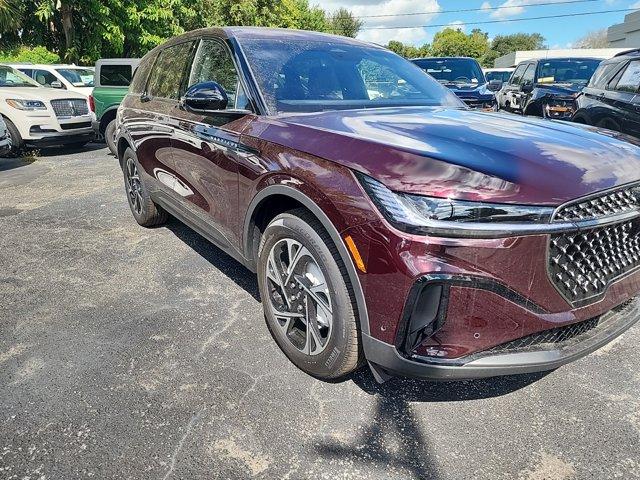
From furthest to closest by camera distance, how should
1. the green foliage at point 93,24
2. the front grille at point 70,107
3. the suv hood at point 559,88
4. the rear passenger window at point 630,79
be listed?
the green foliage at point 93,24
the suv hood at point 559,88
the front grille at point 70,107
the rear passenger window at point 630,79

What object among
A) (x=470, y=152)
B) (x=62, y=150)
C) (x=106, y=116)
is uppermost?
(x=470, y=152)

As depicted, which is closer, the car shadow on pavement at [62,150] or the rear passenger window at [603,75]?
the rear passenger window at [603,75]

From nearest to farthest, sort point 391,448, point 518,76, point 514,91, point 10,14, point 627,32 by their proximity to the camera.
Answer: point 391,448, point 514,91, point 518,76, point 10,14, point 627,32

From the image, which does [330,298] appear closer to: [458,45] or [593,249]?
[593,249]

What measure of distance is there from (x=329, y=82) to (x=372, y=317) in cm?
177

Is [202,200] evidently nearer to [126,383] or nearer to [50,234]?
[126,383]

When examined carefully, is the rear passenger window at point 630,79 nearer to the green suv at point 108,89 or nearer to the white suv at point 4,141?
the green suv at point 108,89

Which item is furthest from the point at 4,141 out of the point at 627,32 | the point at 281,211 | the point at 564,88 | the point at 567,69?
the point at 627,32

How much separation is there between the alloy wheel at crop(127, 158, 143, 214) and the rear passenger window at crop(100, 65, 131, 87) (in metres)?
5.67

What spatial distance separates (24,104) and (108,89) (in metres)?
1.55

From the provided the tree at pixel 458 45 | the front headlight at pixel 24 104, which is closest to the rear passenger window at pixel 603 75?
the front headlight at pixel 24 104

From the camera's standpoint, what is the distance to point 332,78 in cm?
317

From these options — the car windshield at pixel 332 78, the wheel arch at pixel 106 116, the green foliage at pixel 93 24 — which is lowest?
the wheel arch at pixel 106 116

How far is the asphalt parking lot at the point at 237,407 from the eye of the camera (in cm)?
199
